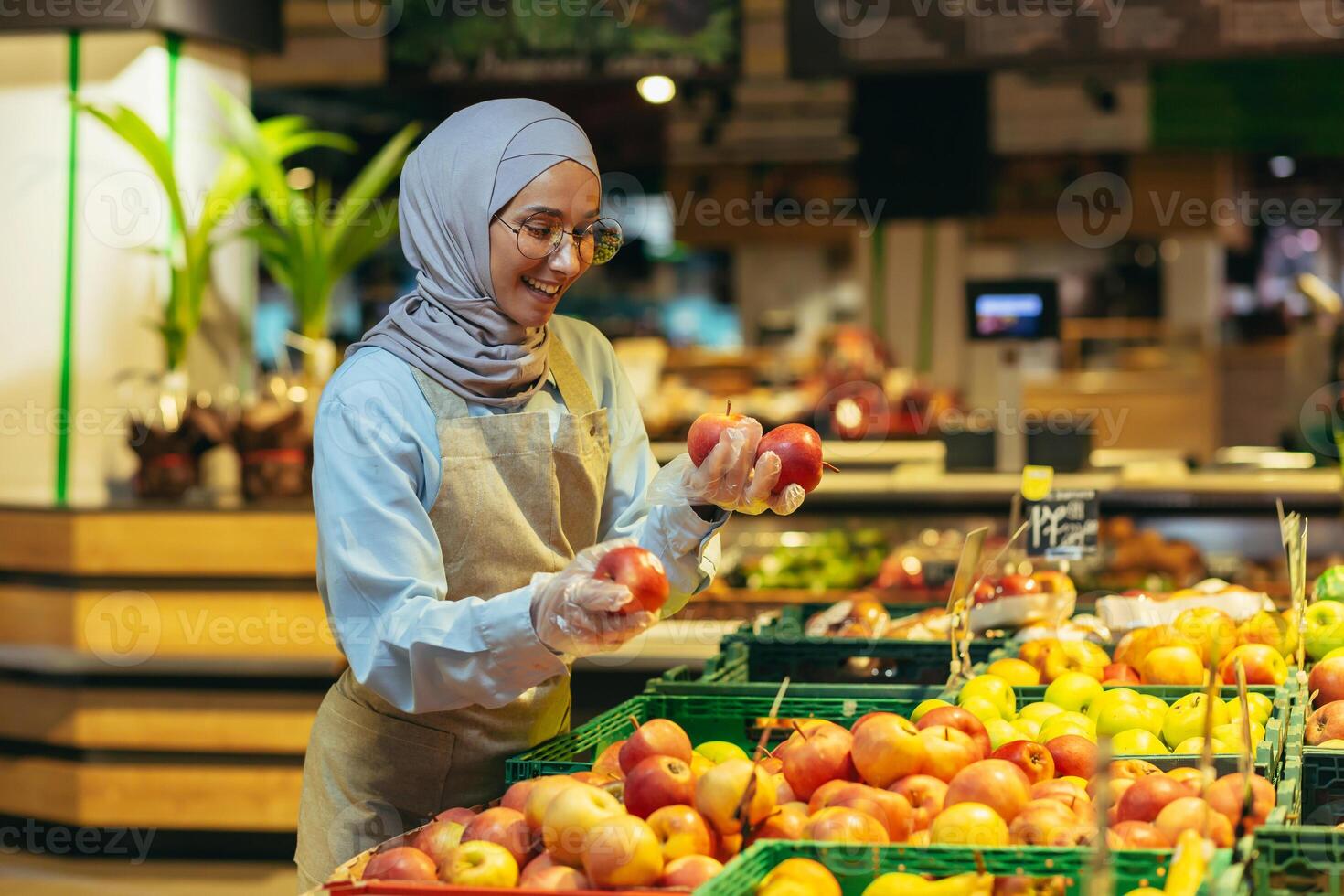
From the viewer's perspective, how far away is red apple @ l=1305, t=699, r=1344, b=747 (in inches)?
89.2

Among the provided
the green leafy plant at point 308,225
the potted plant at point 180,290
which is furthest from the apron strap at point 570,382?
the green leafy plant at point 308,225

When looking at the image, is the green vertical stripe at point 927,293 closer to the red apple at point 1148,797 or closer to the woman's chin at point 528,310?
the woman's chin at point 528,310

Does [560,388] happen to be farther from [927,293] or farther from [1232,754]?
[927,293]

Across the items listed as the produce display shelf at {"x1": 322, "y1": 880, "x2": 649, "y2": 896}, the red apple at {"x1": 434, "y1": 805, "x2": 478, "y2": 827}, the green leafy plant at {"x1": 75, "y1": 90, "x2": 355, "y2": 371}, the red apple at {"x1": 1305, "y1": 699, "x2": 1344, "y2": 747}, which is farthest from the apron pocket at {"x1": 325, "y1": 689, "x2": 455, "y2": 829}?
the green leafy plant at {"x1": 75, "y1": 90, "x2": 355, "y2": 371}

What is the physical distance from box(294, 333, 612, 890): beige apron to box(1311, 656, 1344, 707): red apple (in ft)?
4.06

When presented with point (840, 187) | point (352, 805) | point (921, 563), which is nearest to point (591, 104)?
point (840, 187)

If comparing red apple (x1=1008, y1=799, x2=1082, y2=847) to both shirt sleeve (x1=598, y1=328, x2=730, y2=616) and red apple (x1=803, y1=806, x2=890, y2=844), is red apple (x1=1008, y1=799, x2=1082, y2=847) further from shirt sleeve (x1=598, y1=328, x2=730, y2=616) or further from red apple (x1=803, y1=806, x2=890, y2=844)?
shirt sleeve (x1=598, y1=328, x2=730, y2=616)

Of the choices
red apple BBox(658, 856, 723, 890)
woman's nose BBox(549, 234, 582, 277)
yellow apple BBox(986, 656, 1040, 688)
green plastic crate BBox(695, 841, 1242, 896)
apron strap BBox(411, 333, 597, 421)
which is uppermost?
woman's nose BBox(549, 234, 582, 277)

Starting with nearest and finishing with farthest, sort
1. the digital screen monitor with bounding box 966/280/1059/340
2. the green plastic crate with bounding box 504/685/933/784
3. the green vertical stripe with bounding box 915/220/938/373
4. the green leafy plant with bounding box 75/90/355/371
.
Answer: the green plastic crate with bounding box 504/685/933/784
the green leafy plant with bounding box 75/90/355/371
the digital screen monitor with bounding box 966/280/1059/340
the green vertical stripe with bounding box 915/220/938/373

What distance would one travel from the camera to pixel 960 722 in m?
2.09

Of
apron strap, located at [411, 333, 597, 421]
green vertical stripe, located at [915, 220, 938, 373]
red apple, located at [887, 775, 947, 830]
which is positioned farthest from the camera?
green vertical stripe, located at [915, 220, 938, 373]

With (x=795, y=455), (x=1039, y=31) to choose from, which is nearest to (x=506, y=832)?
(x=795, y=455)

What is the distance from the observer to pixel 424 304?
229 cm

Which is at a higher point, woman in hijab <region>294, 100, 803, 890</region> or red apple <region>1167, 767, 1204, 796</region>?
woman in hijab <region>294, 100, 803, 890</region>
